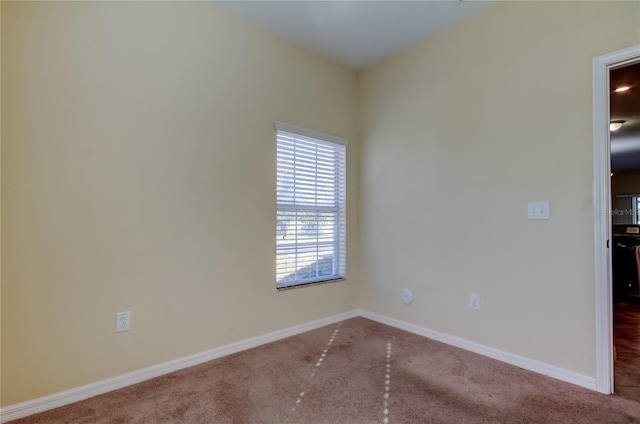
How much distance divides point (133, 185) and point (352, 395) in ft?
6.19

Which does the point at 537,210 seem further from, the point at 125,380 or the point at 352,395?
the point at 125,380

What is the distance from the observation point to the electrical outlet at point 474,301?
236 cm

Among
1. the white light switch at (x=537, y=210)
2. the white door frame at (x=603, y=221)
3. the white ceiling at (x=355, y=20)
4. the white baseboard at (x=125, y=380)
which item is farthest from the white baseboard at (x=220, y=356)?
the white ceiling at (x=355, y=20)

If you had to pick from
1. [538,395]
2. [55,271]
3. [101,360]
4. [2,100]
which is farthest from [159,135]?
[538,395]

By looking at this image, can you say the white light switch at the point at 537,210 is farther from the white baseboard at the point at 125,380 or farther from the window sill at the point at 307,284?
the white baseboard at the point at 125,380

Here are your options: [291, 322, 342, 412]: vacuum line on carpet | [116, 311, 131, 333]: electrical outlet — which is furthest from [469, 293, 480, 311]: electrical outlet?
[116, 311, 131, 333]: electrical outlet

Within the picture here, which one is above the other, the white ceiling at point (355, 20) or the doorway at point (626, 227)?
the white ceiling at point (355, 20)

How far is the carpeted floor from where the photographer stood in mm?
1577

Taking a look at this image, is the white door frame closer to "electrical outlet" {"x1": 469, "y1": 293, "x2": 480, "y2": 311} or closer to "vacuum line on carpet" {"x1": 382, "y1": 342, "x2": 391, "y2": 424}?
"electrical outlet" {"x1": 469, "y1": 293, "x2": 480, "y2": 311}

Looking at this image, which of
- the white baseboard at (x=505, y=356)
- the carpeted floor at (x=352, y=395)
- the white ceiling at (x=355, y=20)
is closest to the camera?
the carpeted floor at (x=352, y=395)

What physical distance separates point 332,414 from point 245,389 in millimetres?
578

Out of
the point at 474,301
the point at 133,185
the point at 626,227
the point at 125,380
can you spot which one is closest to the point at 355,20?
the point at 133,185

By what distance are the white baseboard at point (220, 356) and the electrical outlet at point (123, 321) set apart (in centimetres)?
29

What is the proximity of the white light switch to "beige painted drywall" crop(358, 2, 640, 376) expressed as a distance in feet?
0.12
